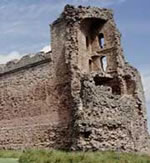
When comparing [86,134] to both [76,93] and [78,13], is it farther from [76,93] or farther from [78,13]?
[78,13]

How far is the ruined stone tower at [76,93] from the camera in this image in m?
15.4

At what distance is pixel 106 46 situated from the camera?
63.4 feet

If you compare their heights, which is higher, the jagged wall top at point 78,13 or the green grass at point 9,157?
the jagged wall top at point 78,13

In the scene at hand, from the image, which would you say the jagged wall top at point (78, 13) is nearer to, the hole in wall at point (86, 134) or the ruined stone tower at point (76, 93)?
the ruined stone tower at point (76, 93)

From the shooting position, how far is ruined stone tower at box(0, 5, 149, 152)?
605 inches

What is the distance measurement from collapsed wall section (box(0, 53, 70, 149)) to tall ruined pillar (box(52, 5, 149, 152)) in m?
0.99

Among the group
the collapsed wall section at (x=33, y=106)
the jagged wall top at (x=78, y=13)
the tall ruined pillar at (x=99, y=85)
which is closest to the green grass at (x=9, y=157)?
the tall ruined pillar at (x=99, y=85)

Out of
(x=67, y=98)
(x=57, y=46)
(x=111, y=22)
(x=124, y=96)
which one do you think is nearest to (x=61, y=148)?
(x=67, y=98)

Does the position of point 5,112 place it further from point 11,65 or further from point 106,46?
point 106,46

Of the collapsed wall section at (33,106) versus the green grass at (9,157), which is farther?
the collapsed wall section at (33,106)

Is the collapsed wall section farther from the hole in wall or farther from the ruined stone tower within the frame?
the hole in wall

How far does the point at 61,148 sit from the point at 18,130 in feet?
11.0

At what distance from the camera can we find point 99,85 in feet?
58.0

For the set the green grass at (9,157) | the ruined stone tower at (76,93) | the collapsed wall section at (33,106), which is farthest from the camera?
the collapsed wall section at (33,106)
